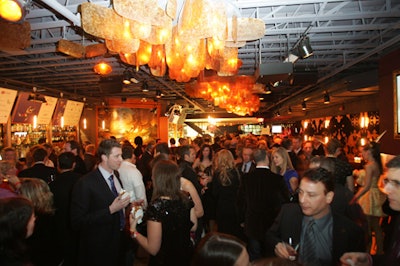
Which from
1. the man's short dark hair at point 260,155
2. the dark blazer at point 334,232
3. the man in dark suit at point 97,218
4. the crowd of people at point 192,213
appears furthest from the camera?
the man's short dark hair at point 260,155

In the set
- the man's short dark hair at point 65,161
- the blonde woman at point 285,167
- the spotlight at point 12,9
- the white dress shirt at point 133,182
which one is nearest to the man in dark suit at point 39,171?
the man's short dark hair at point 65,161

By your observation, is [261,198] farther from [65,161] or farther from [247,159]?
[65,161]

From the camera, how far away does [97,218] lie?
9.35 feet

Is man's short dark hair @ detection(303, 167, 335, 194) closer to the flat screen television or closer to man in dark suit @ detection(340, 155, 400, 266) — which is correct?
man in dark suit @ detection(340, 155, 400, 266)

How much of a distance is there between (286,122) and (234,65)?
26.9 m

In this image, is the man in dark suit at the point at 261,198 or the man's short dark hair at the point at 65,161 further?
the man's short dark hair at the point at 65,161

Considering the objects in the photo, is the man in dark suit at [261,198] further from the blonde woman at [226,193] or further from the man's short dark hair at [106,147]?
the man's short dark hair at [106,147]

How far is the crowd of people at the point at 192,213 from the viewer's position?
1839 mm

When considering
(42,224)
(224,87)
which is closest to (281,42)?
(224,87)

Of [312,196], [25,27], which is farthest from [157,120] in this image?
[312,196]

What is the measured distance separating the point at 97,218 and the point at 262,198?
1.96 meters

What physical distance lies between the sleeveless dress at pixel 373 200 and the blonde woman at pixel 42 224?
174 inches

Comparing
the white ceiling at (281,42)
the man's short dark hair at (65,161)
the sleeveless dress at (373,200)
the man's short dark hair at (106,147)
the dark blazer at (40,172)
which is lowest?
the sleeveless dress at (373,200)

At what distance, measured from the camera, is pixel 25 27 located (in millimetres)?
4219
